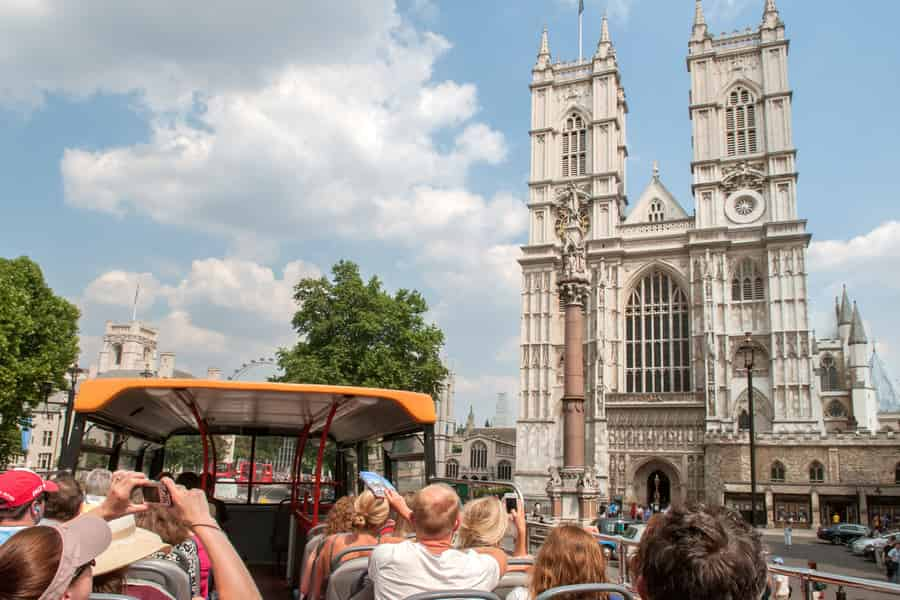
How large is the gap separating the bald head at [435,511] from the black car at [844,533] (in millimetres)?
27266

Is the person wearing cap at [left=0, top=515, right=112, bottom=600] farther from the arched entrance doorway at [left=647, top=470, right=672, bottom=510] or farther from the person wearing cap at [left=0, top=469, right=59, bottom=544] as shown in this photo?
the arched entrance doorway at [left=647, top=470, right=672, bottom=510]

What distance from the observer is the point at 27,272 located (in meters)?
24.5

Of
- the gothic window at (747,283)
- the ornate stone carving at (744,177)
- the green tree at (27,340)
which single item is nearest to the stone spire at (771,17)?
the ornate stone carving at (744,177)

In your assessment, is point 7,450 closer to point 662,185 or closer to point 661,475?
point 661,475

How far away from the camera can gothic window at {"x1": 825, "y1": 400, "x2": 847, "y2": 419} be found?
189 ft

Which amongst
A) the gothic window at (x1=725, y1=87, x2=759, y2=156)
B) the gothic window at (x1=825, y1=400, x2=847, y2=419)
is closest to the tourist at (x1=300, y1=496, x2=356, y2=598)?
the gothic window at (x1=725, y1=87, x2=759, y2=156)

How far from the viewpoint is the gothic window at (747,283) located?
3903cm

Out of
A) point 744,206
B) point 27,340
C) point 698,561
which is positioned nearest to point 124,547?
point 698,561

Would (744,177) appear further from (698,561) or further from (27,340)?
(698,561)

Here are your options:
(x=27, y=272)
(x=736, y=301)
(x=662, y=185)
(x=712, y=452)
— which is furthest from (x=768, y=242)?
(x=27, y=272)

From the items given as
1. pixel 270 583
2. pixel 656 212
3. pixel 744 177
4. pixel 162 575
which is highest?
pixel 744 177

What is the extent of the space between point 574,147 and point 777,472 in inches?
901

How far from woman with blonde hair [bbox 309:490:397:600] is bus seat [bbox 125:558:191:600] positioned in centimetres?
120

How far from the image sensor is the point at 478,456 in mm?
73500
